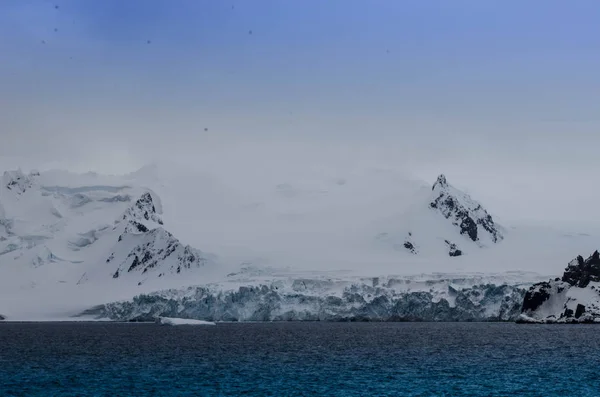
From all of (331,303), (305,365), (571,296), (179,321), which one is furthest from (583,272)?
(305,365)

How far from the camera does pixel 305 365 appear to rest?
86.1 m

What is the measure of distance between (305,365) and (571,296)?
8725cm

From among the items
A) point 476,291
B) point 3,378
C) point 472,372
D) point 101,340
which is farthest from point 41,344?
point 476,291

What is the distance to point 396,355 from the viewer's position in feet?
318

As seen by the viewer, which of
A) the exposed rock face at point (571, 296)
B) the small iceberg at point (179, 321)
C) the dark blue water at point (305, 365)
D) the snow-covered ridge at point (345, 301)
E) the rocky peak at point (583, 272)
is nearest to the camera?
the dark blue water at point (305, 365)

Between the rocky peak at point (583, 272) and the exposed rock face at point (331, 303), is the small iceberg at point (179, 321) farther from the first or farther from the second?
the rocky peak at point (583, 272)

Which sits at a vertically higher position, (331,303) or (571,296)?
(331,303)

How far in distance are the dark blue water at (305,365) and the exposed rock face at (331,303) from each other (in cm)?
3602

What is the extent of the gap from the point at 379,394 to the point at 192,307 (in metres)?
117

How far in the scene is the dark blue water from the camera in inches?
2704

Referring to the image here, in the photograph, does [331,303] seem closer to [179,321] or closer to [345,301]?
[345,301]

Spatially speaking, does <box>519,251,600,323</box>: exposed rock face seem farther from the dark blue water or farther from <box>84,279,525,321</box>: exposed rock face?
the dark blue water

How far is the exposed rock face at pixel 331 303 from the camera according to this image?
168875 millimetres

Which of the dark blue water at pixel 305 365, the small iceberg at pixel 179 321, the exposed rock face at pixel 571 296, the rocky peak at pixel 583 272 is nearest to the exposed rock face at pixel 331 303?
the exposed rock face at pixel 571 296
